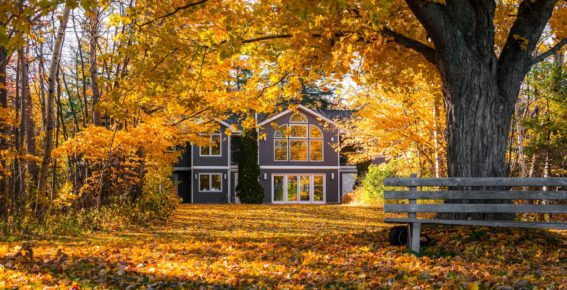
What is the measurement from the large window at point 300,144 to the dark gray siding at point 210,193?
3563 millimetres

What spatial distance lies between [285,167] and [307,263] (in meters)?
28.8

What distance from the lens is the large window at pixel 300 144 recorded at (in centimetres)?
3644

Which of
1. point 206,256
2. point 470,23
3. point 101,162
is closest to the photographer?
point 206,256

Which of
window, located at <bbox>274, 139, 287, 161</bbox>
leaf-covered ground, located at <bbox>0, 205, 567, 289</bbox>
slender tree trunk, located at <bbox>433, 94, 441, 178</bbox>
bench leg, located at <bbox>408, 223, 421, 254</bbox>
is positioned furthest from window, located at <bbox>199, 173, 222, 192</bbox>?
bench leg, located at <bbox>408, 223, 421, 254</bbox>

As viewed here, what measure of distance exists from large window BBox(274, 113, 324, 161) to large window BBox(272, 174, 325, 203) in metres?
1.20

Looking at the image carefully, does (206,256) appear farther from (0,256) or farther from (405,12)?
(405,12)

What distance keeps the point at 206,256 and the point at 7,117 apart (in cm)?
703

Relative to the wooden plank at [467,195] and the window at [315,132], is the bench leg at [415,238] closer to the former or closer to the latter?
the wooden plank at [467,195]

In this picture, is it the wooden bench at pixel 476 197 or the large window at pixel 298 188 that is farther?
the large window at pixel 298 188

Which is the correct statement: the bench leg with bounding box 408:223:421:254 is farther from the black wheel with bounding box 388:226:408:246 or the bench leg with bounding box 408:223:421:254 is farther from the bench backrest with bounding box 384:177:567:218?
the black wheel with bounding box 388:226:408:246

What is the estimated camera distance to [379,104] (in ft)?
63.9

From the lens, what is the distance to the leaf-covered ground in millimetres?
6410

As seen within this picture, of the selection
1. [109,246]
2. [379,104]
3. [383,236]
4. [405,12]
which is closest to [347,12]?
[405,12]

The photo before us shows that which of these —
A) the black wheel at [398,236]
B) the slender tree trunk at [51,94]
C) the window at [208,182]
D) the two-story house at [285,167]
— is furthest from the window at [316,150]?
the black wheel at [398,236]
